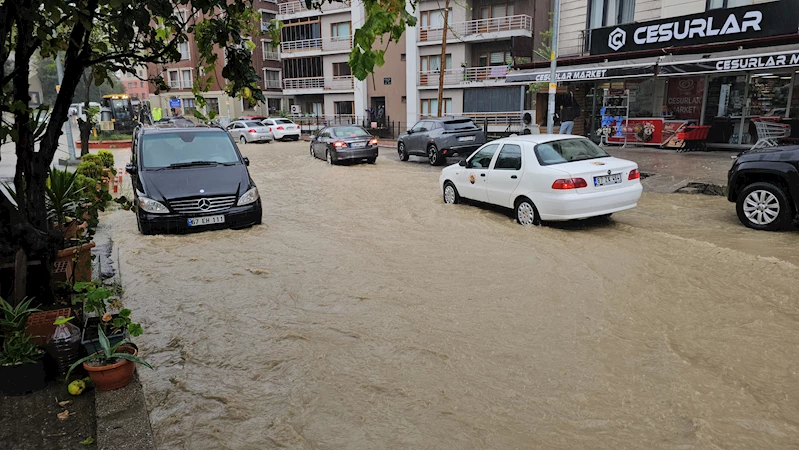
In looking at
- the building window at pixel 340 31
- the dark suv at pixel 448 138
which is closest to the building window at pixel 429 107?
the building window at pixel 340 31

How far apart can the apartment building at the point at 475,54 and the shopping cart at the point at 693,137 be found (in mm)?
13897

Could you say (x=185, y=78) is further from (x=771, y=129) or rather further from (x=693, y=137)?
(x=771, y=129)

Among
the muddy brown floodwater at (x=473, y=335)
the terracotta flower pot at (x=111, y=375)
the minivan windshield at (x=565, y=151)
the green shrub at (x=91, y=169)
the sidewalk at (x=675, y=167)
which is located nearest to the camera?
the muddy brown floodwater at (x=473, y=335)

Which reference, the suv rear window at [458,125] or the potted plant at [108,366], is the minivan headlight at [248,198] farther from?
the suv rear window at [458,125]

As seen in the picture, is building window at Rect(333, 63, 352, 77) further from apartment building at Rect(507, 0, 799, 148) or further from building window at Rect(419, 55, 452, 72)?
apartment building at Rect(507, 0, 799, 148)

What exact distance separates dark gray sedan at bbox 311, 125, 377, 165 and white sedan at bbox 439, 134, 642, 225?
10318mm

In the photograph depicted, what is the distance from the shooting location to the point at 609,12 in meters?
22.1

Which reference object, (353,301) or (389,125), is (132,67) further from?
(389,125)

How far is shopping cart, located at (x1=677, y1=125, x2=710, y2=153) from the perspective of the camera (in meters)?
18.8

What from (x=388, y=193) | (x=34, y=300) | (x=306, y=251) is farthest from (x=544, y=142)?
(x=34, y=300)

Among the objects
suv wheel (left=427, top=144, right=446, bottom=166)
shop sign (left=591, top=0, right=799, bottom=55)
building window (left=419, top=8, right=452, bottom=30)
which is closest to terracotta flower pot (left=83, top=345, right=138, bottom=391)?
suv wheel (left=427, top=144, right=446, bottom=166)

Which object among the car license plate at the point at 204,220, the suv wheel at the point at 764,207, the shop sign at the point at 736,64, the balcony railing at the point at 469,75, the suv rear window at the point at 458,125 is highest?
the balcony railing at the point at 469,75

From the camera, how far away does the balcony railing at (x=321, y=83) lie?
141ft

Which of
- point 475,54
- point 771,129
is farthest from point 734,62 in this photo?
point 475,54
